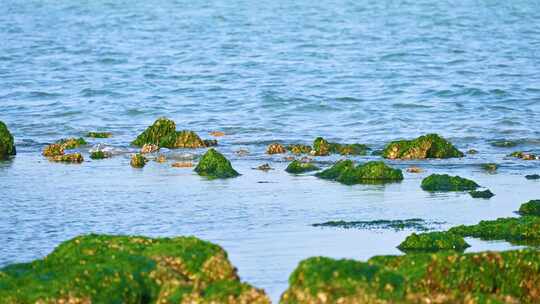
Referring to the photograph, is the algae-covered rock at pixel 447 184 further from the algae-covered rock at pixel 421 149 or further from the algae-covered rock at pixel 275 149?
the algae-covered rock at pixel 275 149

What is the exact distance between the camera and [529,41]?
89812mm

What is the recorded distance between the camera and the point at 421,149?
37.7 metres

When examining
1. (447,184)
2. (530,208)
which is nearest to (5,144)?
(447,184)

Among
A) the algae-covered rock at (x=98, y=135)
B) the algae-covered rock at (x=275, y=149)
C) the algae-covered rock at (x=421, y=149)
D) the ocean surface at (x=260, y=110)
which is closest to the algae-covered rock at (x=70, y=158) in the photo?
the ocean surface at (x=260, y=110)

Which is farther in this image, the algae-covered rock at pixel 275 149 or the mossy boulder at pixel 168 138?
the mossy boulder at pixel 168 138

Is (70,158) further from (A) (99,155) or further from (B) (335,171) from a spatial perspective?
(B) (335,171)

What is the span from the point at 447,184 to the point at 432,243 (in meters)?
7.97

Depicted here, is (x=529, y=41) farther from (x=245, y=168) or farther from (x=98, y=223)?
(x=98, y=223)

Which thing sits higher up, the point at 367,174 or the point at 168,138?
the point at 168,138

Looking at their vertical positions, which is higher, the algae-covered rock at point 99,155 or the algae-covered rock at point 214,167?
the algae-covered rock at point 99,155

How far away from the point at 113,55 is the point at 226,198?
5294cm

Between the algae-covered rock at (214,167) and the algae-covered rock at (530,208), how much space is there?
30.9ft

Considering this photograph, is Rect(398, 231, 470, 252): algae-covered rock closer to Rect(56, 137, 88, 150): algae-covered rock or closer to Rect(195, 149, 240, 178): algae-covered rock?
Rect(195, 149, 240, 178): algae-covered rock

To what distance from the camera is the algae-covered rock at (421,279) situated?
49.4 feet
